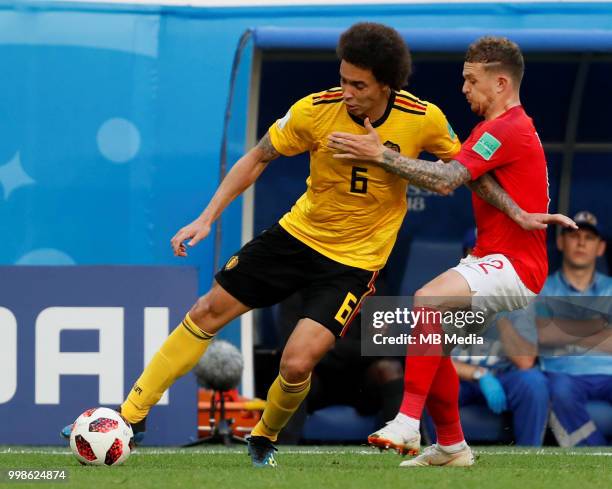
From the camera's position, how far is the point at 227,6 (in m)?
9.94

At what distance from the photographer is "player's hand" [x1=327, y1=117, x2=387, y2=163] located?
247 inches

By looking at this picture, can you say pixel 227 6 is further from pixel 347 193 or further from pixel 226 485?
pixel 226 485

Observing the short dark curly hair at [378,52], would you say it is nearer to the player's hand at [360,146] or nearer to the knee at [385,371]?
the player's hand at [360,146]

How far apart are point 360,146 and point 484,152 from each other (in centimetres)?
60

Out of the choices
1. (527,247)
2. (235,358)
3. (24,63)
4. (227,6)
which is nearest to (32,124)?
(24,63)

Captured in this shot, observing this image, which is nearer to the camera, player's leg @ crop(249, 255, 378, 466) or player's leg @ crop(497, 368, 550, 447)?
player's leg @ crop(249, 255, 378, 466)

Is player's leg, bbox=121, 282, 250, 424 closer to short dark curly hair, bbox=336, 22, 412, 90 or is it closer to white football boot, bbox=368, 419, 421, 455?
white football boot, bbox=368, 419, 421, 455

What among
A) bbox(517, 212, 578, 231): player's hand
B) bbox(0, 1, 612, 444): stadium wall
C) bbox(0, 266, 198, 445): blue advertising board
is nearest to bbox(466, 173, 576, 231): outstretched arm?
bbox(517, 212, 578, 231): player's hand

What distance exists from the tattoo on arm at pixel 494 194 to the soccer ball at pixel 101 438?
1.92m

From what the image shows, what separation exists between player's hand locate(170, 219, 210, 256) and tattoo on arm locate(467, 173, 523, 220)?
1232mm

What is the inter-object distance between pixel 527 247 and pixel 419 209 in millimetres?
4126

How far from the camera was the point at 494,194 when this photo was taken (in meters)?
6.55

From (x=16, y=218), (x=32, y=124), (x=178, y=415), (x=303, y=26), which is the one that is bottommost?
(x=178, y=415)

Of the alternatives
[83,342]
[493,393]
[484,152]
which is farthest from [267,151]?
[493,393]
